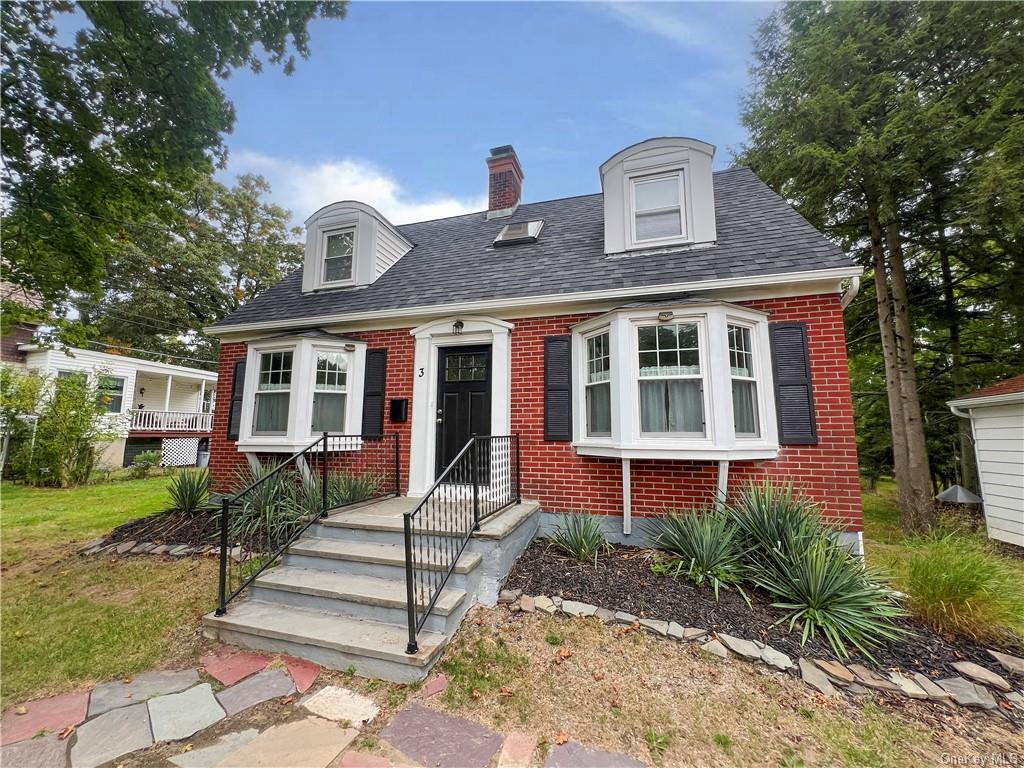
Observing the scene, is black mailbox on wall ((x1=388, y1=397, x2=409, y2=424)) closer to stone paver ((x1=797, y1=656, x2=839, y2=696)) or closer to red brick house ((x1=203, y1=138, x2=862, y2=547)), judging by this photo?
red brick house ((x1=203, y1=138, x2=862, y2=547))

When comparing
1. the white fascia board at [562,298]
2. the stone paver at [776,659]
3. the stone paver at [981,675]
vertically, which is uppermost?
the white fascia board at [562,298]

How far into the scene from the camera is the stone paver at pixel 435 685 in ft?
9.29

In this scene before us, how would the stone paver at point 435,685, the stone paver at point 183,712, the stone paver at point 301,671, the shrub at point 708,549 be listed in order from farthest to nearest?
the shrub at point 708,549
the stone paver at point 301,671
the stone paver at point 435,685
the stone paver at point 183,712

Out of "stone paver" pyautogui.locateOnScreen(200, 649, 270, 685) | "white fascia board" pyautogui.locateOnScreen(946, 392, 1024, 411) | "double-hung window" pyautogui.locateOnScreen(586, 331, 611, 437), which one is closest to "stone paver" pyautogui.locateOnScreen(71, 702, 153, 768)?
"stone paver" pyautogui.locateOnScreen(200, 649, 270, 685)

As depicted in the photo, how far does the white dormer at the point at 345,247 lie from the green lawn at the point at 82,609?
4.91 metres

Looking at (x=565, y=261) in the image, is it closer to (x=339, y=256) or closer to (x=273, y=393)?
(x=339, y=256)

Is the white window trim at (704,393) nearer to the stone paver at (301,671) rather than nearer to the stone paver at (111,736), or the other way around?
the stone paver at (301,671)

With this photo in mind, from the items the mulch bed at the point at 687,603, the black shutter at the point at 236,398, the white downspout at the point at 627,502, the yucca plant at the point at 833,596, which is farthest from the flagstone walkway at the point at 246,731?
the black shutter at the point at 236,398

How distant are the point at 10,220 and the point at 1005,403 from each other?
48.3 feet

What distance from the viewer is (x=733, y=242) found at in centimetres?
553

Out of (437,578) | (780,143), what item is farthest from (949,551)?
(780,143)

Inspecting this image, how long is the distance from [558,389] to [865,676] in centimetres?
383

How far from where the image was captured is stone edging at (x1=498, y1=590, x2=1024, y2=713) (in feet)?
9.10

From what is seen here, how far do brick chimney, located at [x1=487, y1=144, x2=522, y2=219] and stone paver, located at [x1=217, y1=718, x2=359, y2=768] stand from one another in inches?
348
